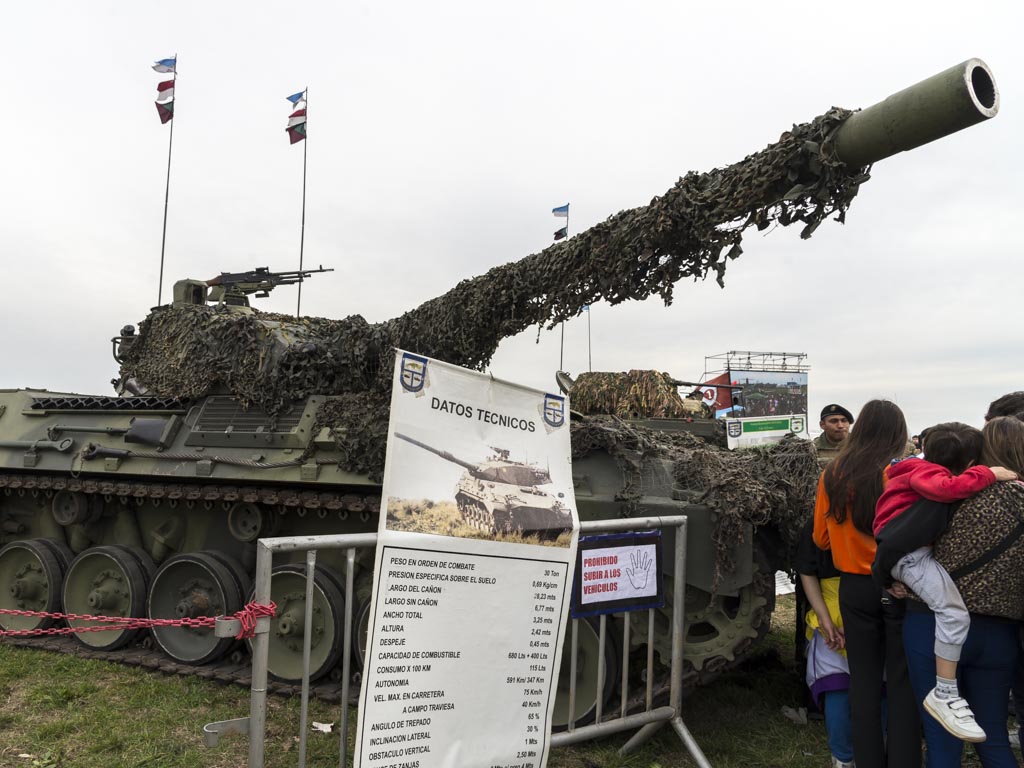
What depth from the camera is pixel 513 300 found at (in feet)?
20.6

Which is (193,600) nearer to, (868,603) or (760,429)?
(760,429)

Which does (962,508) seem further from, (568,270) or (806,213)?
(568,270)

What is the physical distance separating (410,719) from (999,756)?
2.61 metres

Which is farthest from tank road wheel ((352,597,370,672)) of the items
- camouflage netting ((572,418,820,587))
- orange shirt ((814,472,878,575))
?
orange shirt ((814,472,878,575))

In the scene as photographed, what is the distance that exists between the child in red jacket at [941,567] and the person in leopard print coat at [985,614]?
70mm

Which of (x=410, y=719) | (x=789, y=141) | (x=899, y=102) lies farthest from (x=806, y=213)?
(x=410, y=719)

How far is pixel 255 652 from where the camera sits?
3078 millimetres

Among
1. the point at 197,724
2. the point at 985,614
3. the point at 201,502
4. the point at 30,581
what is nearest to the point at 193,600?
the point at 201,502

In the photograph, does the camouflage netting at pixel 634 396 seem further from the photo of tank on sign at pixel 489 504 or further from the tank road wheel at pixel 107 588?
the photo of tank on sign at pixel 489 504

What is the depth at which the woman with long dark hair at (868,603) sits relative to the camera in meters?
3.98

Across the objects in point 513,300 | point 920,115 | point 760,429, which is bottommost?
point 760,429

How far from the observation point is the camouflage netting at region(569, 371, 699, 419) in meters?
12.9

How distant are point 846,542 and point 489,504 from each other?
74.8 inches

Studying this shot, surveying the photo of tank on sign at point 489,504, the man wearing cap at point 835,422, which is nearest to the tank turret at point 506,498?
the photo of tank on sign at point 489,504
